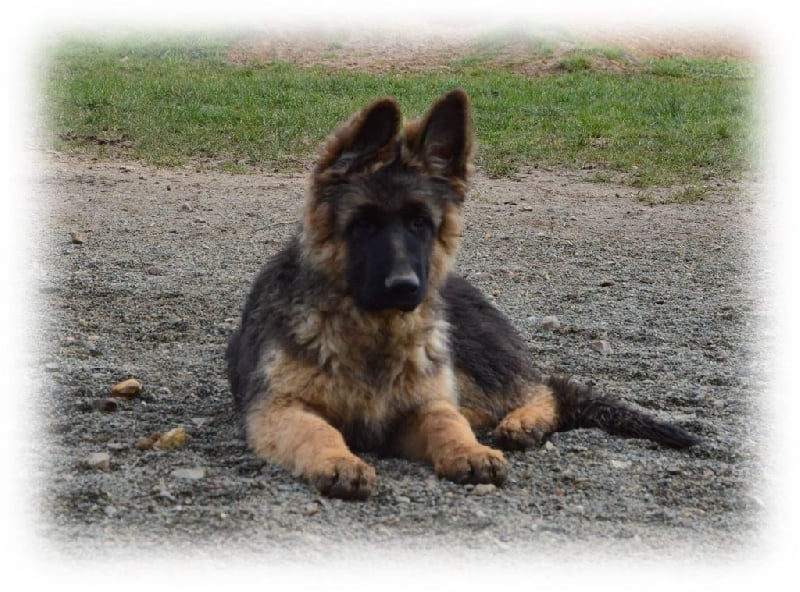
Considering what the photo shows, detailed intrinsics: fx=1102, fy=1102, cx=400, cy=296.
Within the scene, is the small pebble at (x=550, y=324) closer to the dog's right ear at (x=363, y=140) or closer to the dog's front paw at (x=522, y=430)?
the dog's front paw at (x=522, y=430)

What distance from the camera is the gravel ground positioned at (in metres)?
4.69

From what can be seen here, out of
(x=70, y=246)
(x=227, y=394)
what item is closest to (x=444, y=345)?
(x=227, y=394)

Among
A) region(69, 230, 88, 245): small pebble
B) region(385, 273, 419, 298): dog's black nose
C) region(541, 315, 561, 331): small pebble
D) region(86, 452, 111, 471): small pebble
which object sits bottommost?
region(69, 230, 88, 245): small pebble

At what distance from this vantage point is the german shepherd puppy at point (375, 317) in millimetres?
5594

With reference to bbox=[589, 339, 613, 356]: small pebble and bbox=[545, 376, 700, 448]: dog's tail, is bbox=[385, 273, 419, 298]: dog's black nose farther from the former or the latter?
bbox=[589, 339, 613, 356]: small pebble

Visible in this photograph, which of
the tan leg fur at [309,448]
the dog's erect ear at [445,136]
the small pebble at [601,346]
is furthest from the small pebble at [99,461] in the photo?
the small pebble at [601,346]

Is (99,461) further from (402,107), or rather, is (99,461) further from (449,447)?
(402,107)

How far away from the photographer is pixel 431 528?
4.70 meters

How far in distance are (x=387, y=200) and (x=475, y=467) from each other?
1.45 metres

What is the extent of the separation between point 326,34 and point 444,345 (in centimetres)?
2227

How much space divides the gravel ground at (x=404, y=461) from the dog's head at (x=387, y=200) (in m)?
1.00

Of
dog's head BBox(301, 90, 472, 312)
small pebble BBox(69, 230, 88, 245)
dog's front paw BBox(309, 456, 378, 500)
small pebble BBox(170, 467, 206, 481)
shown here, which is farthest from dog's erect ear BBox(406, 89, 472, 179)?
small pebble BBox(69, 230, 88, 245)

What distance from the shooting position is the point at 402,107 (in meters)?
19.0

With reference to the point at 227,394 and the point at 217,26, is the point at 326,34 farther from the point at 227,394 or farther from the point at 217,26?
the point at 227,394
